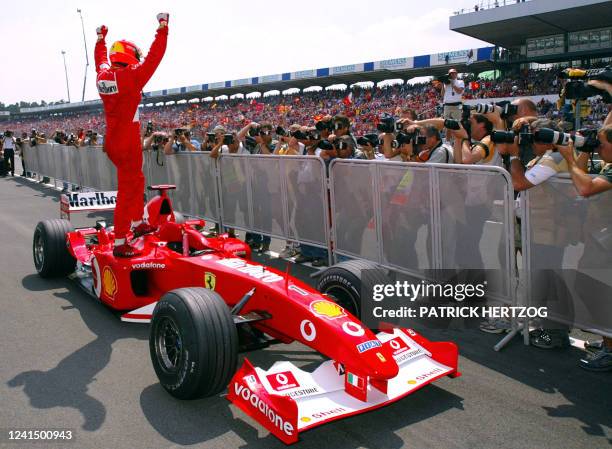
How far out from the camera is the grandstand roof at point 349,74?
37719 mm

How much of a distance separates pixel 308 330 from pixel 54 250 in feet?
13.4

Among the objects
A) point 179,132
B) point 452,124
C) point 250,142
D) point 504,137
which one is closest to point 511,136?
point 504,137

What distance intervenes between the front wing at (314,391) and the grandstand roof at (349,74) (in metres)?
34.6

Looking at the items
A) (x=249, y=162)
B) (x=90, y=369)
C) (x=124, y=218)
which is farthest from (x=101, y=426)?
(x=249, y=162)

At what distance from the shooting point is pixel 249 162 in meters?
8.27

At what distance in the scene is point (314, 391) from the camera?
131 inches

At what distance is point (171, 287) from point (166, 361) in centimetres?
115

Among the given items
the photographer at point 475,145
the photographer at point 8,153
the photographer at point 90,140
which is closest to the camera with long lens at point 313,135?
the photographer at point 475,145

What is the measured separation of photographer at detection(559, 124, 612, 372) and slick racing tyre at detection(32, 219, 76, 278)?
17.5 ft

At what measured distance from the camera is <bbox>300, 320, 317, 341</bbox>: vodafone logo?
3.66 m

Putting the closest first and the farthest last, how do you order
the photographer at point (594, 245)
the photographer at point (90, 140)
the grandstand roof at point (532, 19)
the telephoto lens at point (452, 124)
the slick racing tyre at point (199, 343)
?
the slick racing tyre at point (199, 343), the photographer at point (594, 245), the telephoto lens at point (452, 124), the photographer at point (90, 140), the grandstand roof at point (532, 19)

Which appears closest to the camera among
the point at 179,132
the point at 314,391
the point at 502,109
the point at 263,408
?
the point at 263,408

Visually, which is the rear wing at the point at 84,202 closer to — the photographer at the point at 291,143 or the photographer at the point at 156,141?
the photographer at the point at 291,143

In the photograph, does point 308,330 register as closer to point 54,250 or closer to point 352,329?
point 352,329
